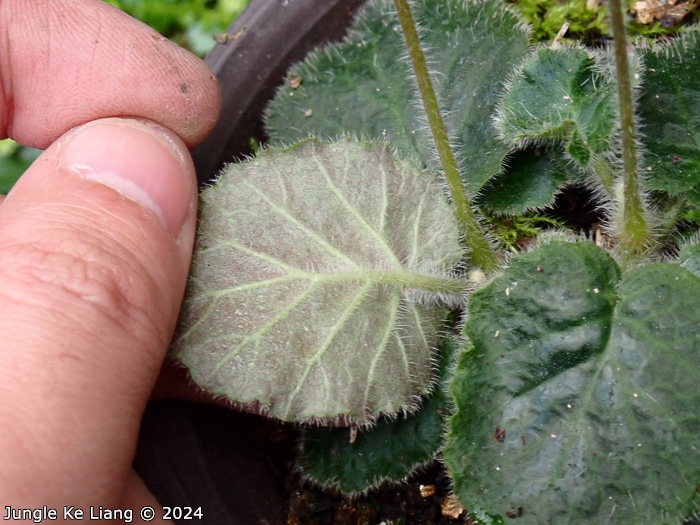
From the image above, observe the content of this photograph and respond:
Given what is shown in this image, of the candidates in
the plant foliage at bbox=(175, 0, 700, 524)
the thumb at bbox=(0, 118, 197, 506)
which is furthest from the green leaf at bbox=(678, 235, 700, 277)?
the thumb at bbox=(0, 118, 197, 506)

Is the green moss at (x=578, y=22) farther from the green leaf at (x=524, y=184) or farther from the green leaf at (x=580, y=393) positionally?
the green leaf at (x=580, y=393)

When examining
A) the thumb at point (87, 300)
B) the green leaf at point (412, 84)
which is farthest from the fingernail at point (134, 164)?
the green leaf at point (412, 84)

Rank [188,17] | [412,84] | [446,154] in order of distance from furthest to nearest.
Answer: [188,17]
[412,84]
[446,154]

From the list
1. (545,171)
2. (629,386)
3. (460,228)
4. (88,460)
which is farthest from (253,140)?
(629,386)

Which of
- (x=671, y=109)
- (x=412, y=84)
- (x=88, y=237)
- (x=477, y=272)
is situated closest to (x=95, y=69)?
(x=88, y=237)

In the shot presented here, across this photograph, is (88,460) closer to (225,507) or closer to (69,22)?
(225,507)

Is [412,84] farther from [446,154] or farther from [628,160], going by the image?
[628,160]
